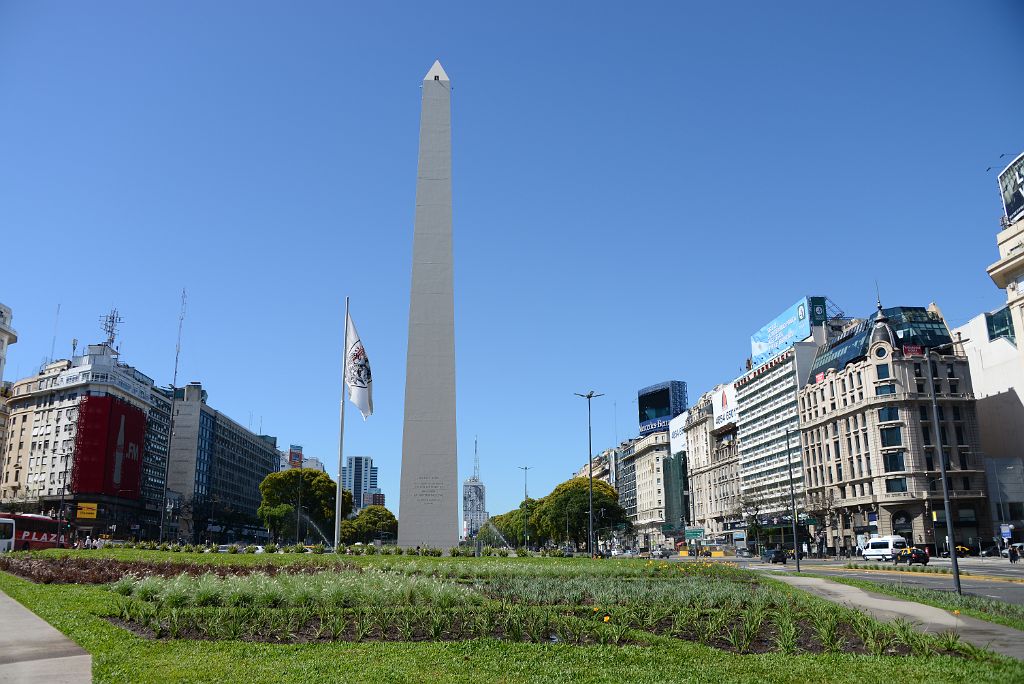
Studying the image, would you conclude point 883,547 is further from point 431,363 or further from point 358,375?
point 358,375

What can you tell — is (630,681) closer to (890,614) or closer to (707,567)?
(890,614)

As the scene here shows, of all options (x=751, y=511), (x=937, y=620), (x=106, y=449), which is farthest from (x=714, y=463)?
(x=937, y=620)

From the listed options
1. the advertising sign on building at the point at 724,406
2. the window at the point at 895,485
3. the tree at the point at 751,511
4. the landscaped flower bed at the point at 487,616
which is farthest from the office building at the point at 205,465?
the landscaped flower bed at the point at 487,616

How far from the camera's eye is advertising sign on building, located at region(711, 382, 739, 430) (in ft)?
425

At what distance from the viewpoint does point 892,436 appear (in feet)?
274

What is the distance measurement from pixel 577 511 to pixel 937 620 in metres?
96.0

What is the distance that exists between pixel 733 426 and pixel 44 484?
106163 mm

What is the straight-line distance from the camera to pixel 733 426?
131 m

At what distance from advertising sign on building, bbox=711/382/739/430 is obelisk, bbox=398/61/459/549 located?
9363 centimetres

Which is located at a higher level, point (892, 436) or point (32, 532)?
point (892, 436)

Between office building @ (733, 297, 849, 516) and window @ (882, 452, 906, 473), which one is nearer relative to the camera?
window @ (882, 452, 906, 473)

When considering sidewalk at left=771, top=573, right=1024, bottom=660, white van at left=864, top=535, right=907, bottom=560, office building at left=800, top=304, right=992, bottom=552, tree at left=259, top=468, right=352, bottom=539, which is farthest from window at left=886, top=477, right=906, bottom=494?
sidewalk at left=771, top=573, right=1024, bottom=660

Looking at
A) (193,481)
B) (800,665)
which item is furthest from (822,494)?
(193,481)

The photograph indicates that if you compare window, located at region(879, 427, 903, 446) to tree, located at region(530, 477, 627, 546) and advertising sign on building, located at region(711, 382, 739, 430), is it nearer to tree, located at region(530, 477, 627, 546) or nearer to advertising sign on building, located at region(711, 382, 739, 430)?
tree, located at region(530, 477, 627, 546)
